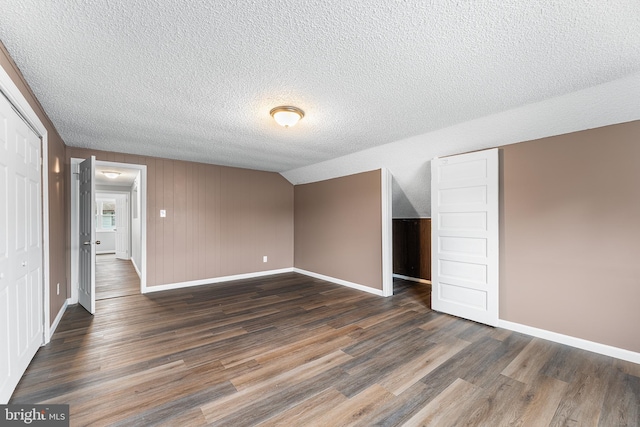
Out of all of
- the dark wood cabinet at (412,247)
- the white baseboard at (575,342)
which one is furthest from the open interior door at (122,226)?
the white baseboard at (575,342)

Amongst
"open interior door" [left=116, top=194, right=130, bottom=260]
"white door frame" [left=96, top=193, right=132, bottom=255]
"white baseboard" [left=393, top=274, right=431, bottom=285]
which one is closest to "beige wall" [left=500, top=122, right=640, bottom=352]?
"white baseboard" [left=393, top=274, right=431, bottom=285]

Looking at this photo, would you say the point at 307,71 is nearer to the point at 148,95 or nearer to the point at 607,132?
the point at 148,95

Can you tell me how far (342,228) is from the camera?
16.6 ft

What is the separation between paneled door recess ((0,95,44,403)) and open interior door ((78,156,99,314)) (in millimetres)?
920

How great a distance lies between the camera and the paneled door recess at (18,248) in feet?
5.49

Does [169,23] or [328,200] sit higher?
[169,23]

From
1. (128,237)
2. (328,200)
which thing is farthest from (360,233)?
(128,237)

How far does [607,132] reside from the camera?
2.44 meters

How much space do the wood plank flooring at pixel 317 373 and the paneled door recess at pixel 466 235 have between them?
1.07 feet

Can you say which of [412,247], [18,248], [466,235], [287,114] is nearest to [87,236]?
[18,248]

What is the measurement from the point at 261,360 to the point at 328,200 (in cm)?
342

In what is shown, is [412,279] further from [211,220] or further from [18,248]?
[18,248]

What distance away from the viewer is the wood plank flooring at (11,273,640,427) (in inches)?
67.3

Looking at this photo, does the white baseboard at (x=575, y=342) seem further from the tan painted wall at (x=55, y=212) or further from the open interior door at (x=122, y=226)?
the open interior door at (x=122, y=226)
